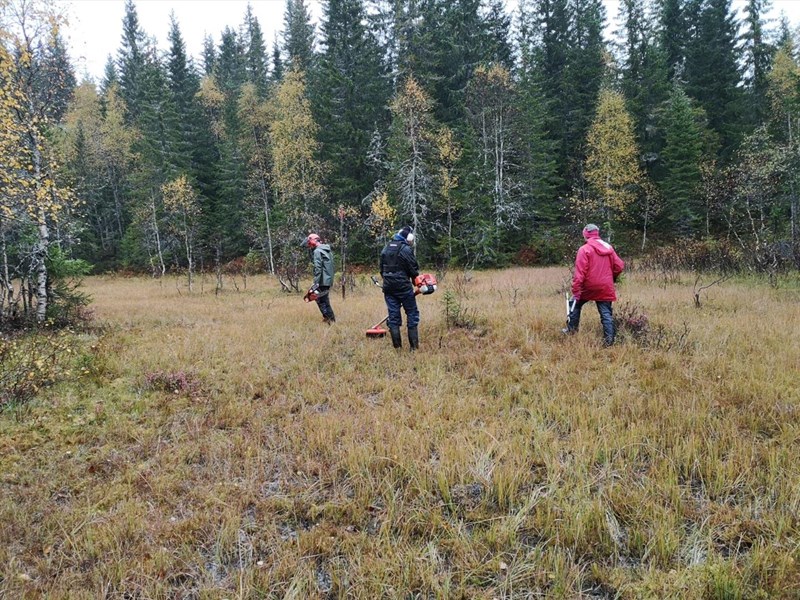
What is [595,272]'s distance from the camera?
686cm

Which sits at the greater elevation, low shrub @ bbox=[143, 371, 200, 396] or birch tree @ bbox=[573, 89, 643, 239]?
birch tree @ bbox=[573, 89, 643, 239]

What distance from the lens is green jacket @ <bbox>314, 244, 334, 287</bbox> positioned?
9.10 m

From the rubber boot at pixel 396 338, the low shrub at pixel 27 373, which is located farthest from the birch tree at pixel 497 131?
the low shrub at pixel 27 373

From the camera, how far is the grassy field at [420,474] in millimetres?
2607

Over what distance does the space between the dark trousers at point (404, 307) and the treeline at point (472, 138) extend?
1561cm

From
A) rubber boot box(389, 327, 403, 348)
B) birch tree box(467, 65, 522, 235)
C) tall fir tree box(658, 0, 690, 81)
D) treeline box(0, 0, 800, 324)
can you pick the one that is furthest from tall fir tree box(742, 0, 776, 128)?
rubber boot box(389, 327, 403, 348)

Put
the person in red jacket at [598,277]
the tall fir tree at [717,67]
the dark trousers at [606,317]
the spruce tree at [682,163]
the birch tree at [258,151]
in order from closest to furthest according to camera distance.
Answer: the dark trousers at [606,317] < the person in red jacket at [598,277] < the spruce tree at [682,163] < the birch tree at [258,151] < the tall fir tree at [717,67]

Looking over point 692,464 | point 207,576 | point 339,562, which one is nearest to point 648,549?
point 692,464

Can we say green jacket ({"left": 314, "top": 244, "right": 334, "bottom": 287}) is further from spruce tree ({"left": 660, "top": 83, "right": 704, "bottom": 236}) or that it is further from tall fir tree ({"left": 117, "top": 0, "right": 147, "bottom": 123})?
tall fir tree ({"left": 117, "top": 0, "right": 147, "bottom": 123})

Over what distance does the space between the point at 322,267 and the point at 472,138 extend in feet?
69.2

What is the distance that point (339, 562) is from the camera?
2727 mm

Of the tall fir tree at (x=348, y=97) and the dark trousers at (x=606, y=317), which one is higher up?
the tall fir tree at (x=348, y=97)

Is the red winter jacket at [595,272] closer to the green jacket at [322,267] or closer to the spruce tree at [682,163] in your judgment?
the green jacket at [322,267]

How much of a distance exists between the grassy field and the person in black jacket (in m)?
0.46
